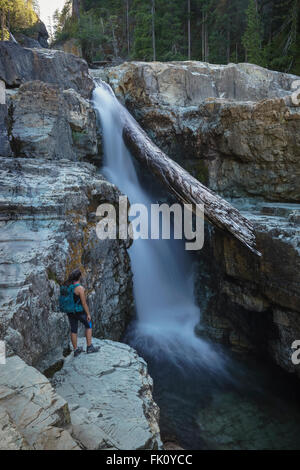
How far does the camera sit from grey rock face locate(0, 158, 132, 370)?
430cm

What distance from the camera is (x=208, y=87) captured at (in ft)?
45.2

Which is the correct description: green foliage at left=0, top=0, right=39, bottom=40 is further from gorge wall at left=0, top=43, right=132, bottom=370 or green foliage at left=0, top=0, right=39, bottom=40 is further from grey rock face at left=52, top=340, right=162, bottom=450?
grey rock face at left=52, top=340, right=162, bottom=450

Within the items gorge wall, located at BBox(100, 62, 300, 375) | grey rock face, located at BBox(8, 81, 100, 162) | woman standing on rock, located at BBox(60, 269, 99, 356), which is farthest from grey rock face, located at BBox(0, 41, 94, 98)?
woman standing on rock, located at BBox(60, 269, 99, 356)

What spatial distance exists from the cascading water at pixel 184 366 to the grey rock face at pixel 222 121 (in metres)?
1.49

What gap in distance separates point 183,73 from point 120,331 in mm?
11441

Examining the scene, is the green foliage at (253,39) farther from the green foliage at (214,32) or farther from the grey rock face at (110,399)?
the grey rock face at (110,399)

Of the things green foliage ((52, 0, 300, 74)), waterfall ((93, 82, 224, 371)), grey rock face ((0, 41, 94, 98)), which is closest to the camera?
waterfall ((93, 82, 224, 371))

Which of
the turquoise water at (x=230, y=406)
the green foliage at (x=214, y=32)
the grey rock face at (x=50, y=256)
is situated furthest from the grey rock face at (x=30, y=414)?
the green foliage at (x=214, y=32)

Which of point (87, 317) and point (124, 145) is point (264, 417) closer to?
point (87, 317)

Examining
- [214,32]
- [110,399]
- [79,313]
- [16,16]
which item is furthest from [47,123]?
[16,16]

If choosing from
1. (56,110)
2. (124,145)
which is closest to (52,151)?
(56,110)

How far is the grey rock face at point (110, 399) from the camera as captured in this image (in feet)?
9.40

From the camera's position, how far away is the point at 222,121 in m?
9.95

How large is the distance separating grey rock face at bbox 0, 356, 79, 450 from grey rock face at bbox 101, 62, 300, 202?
29.3 ft
